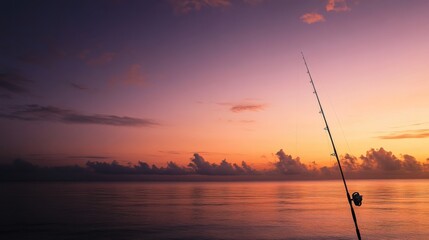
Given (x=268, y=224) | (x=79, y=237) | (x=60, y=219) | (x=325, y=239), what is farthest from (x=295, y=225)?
(x=60, y=219)

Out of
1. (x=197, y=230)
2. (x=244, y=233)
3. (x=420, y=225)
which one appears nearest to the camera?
(x=244, y=233)

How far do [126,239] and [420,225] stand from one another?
2117 inches

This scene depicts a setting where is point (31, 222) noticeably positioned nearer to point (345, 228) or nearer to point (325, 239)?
point (325, 239)

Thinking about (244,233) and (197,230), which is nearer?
(244,233)

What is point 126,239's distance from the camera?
4575 cm

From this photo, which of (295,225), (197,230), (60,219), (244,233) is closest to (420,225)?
(295,225)

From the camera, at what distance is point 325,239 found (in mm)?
47219

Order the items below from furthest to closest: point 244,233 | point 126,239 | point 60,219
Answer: point 60,219, point 244,233, point 126,239

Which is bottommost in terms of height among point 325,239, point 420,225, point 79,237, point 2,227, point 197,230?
point 420,225

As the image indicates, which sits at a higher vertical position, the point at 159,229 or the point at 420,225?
the point at 159,229

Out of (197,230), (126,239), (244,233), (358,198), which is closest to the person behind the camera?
(358,198)

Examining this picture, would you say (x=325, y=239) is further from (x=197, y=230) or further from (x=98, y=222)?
A: (x=98, y=222)

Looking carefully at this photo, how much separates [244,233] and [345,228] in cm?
2039

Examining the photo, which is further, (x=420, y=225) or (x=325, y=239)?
(x=420, y=225)
